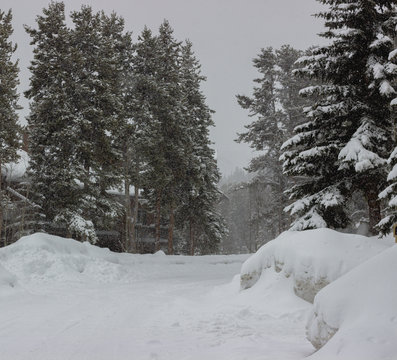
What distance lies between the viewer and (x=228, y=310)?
7.54 metres

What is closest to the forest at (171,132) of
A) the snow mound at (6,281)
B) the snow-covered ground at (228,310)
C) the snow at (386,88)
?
the snow at (386,88)

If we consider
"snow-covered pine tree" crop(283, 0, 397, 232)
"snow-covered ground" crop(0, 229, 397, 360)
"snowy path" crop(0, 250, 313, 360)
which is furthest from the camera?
"snow-covered pine tree" crop(283, 0, 397, 232)

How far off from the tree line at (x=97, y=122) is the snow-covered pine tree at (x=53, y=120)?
0.06 meters

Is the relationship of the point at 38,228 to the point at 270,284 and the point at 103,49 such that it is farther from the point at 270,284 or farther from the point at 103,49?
the point at 270,284

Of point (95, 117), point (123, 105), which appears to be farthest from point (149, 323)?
point (123, 105)

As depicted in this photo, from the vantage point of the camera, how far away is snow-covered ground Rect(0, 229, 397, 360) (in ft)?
11.8

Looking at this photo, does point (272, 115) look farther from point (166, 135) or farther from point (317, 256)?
point (317, 256)

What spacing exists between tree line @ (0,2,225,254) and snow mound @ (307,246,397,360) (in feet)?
56.9

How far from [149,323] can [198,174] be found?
22.3 meters

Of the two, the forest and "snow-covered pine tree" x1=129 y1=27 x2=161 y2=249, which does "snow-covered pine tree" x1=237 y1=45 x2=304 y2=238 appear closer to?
the forest

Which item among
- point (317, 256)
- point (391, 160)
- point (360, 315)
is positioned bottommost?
point (360, 315)

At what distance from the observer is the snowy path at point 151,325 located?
4.75 metres

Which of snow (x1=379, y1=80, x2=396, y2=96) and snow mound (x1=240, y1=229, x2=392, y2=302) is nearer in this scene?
→ snow mound (x1=240, y1=229, x2=392, y2=302)

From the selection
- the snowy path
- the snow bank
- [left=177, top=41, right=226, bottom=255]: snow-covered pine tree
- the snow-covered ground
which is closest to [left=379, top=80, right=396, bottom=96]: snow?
the snow-covered ground
